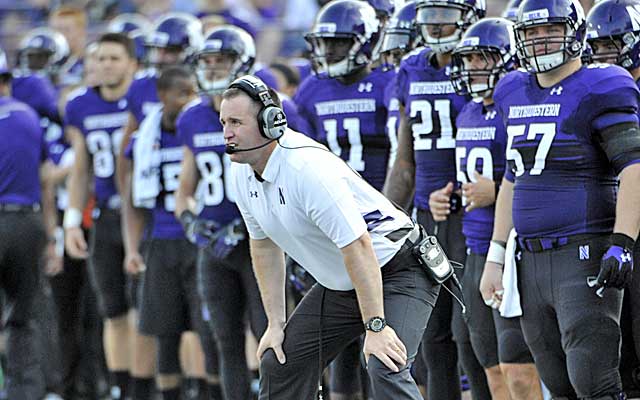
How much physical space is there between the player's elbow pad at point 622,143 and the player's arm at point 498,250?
1.92ft

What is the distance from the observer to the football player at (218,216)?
6.75 m

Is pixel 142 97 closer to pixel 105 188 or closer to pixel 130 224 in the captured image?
pixel 105 188

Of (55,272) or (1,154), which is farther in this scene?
(55,272)

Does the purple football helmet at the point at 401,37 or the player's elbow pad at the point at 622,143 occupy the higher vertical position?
the purple football helmet at the point at 401,37

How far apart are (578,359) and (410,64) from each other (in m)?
1.85

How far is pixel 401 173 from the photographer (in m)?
6.43

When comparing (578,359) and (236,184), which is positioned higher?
(236,184)

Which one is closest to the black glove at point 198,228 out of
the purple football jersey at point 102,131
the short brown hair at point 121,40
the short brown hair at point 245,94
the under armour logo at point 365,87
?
the under armour logo at point 365,87

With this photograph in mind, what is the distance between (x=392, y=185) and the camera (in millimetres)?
6438

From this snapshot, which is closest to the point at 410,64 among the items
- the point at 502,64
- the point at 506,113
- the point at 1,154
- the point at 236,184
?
the point at 502,64

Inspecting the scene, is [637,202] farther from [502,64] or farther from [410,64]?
[410,64]

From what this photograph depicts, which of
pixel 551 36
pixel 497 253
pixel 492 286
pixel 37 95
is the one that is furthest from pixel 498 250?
pixel 37 95

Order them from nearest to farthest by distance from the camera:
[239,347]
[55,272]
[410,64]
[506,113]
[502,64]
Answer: [506,113] → [502,64] → [410,64] → [239,347] → [55,272]

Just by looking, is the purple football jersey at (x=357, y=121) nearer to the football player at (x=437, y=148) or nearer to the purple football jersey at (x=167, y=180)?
the football player at (x=437, y=148)
